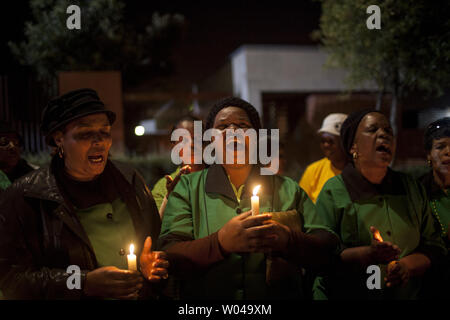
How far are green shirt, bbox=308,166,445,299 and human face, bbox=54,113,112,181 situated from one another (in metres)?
1.50

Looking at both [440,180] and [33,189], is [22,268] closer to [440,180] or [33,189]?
[33,189]

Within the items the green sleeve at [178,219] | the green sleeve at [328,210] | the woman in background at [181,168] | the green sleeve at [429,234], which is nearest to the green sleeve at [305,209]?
the green sleeve at [328,210]

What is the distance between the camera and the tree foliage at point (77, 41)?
13.6 metres

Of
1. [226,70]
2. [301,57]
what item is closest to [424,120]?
[301,57]

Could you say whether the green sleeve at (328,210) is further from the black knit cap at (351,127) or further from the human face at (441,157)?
the human face at (441,157)

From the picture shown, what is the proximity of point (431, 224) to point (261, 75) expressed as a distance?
12336 millimetres

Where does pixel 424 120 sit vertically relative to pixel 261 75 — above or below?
below

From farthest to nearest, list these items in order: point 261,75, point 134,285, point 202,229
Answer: point 261,75 → point 202,229 → point 134,285

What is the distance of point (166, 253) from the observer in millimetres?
2145

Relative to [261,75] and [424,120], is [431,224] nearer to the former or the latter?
[261,75]

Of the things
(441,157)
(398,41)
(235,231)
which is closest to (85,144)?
(235,231)

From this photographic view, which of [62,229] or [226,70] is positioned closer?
[62,229]

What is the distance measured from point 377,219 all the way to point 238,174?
1000 mm

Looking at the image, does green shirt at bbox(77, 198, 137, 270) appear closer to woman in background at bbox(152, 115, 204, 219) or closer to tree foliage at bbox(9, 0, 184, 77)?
woman in background at bbox(152, 115, 204, 219)
